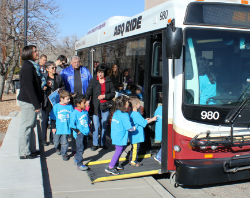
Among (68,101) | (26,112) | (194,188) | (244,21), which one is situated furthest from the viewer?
(68,101)

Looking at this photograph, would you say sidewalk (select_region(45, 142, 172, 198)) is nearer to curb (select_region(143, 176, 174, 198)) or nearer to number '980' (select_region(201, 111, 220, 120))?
curb (select_region(143, 176, 174, 198))

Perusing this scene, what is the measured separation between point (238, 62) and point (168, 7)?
4.30 ft

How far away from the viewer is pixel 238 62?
15.3 ft

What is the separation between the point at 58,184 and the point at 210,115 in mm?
2536

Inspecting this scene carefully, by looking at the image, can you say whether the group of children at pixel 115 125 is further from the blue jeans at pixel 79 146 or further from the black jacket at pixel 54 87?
the black jacket at pixel 54 87

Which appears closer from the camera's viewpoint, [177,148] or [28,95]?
[177,148]

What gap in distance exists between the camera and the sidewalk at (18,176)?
4355 mm

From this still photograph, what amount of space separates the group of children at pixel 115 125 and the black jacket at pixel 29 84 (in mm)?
651

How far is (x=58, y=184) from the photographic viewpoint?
200 inches

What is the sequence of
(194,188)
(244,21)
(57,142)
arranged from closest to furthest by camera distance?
(244,21), (194,188), (57,142)

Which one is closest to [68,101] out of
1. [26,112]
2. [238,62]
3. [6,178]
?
[26,112]

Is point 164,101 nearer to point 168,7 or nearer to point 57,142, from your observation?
point 168,7

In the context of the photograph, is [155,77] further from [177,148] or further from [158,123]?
[177,148]

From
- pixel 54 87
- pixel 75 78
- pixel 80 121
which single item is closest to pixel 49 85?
pixel 54 87
